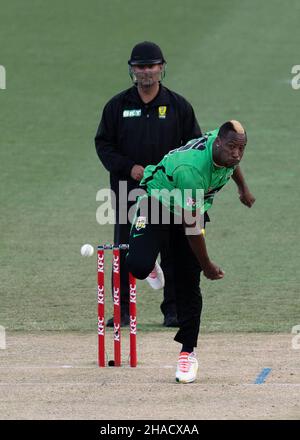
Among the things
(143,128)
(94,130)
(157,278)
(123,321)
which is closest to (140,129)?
(143,128)

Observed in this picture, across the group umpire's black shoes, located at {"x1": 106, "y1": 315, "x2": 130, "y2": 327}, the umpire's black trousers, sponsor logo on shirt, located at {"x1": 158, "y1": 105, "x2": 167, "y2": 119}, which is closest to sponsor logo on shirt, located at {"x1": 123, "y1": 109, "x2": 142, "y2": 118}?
sponsor logo on shirt, located at {"x1": 158, "y1": 105, "x2": 167, "y2": 119}

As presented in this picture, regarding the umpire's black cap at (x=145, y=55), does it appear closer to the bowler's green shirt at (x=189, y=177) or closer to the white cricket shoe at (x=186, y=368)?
the bowler's green shirt at (x=189, y=177)

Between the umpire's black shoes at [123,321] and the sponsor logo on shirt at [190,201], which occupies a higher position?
the sponsor logo on shirt at [190,201]

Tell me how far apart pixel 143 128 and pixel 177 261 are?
205 cm

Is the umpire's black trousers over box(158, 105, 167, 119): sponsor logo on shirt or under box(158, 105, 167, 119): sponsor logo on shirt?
under

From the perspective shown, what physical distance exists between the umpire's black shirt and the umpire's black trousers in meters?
1.76

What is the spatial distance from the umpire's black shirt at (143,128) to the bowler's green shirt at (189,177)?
6.18 feet

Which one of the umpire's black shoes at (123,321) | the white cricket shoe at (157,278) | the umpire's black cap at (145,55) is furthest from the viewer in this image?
the umpire's black shoes at (123,321)

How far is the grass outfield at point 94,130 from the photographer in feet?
38.5

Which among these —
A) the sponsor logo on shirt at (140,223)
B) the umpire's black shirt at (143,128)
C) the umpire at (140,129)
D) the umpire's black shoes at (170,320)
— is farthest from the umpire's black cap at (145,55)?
the umpire's black shoes at (170,320)

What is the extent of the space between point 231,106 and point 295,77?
2.39 metres

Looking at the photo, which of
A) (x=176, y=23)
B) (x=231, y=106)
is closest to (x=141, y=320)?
(x=231, y=106)

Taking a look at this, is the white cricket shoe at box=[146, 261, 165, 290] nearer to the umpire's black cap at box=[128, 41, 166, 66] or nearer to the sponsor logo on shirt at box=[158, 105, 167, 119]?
the sponsor logo on shirt at box=[158, 105, 167, 119]

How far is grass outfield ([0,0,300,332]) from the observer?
11.7 metres
